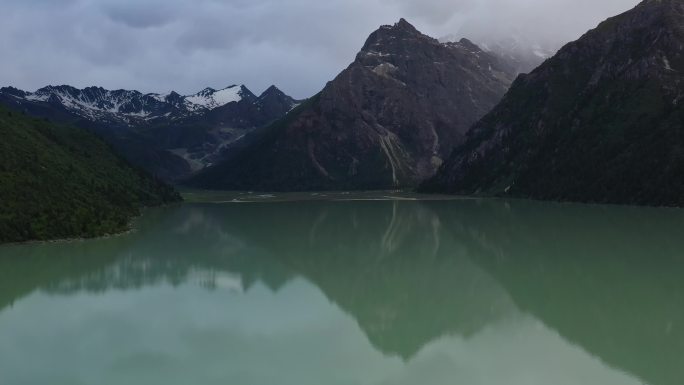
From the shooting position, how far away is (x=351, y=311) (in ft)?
142

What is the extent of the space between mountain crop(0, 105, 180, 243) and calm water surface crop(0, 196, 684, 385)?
23.3 ft

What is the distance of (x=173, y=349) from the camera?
112ft

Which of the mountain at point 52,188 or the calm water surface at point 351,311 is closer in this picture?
the calm water surface at point 351,311

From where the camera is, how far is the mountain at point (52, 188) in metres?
83.9

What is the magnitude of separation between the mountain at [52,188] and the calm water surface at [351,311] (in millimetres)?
7097

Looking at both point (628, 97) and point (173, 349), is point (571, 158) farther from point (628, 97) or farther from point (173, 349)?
point (173, 349)

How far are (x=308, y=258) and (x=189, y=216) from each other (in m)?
81.3

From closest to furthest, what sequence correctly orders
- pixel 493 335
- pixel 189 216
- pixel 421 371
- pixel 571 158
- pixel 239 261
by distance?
pixel 421 371 → pixel 493 335 → pixel 239 261 → pixel 189 216 → pixel 571 158

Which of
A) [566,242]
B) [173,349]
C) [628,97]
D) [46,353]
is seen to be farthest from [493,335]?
[628,97]

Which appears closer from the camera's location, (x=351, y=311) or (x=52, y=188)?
(x=351, y=311)

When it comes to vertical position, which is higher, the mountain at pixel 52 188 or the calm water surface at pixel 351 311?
the mountain at pixel 52 188

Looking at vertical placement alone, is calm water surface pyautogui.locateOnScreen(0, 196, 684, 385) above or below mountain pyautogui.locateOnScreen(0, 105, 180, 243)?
below

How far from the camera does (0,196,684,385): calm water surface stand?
3002cm

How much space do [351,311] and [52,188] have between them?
72.8m
